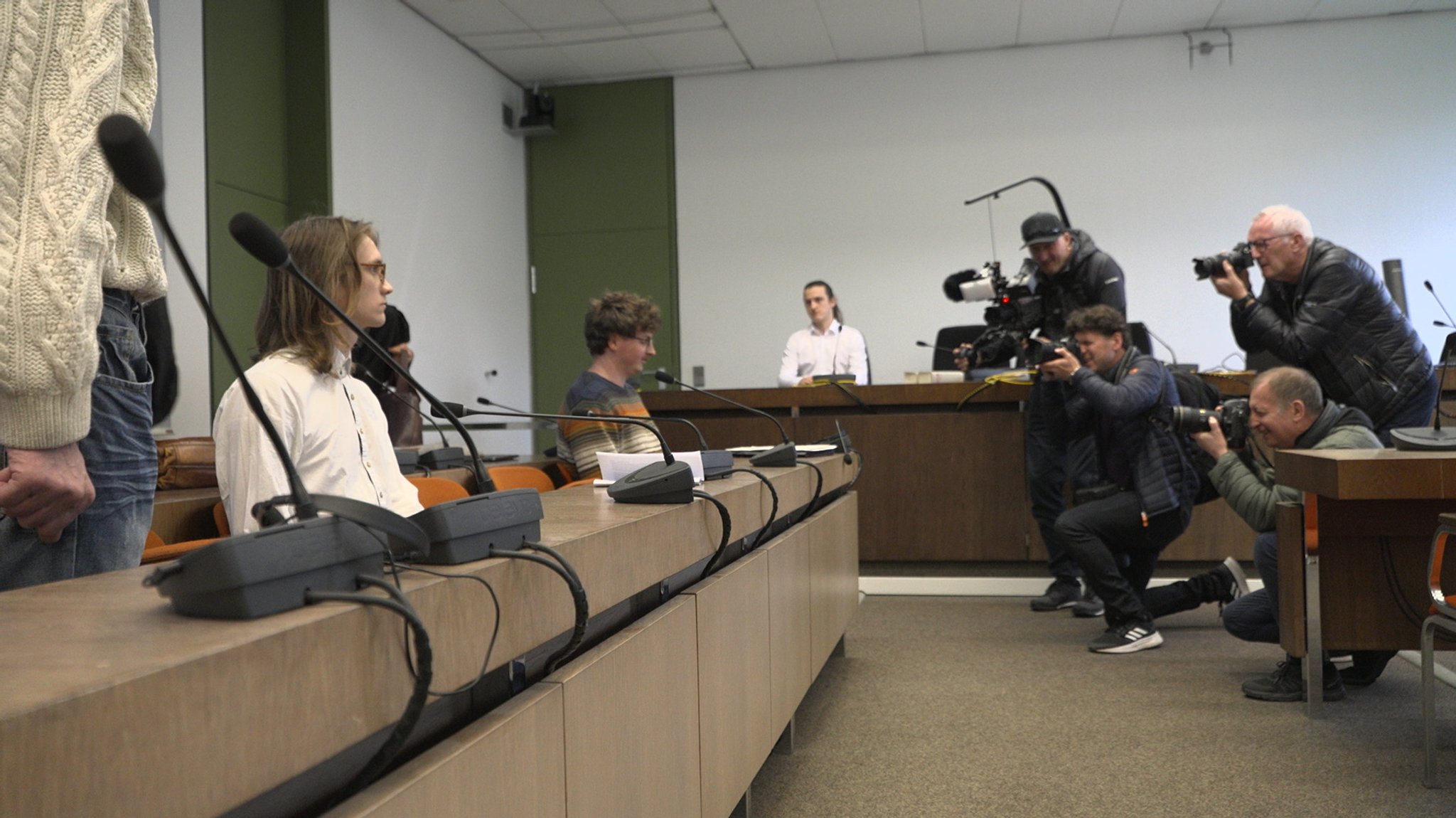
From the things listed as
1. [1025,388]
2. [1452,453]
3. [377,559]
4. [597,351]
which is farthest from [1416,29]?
[377,559]

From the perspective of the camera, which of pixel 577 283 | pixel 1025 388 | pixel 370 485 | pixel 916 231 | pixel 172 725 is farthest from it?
pixel 577 283

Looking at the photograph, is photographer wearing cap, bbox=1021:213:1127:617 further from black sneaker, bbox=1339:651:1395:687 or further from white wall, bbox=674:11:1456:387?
white wall, bbox=674:11:1456:387

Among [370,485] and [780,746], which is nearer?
[370,485]

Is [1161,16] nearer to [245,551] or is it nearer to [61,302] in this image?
[61,302]

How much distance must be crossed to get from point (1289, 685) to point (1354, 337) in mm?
1133

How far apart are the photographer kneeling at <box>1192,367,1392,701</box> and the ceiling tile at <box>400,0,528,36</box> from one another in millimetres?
4663

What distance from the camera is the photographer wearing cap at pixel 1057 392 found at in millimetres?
4051

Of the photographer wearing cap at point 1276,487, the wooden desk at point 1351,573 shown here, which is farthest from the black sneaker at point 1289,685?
the wooden desk at point 1351,573

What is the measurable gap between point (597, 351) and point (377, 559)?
8.04 ft

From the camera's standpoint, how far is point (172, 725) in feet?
→ 1.66

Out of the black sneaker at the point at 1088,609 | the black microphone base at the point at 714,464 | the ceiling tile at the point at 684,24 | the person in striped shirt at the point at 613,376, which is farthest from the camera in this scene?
the ceiling tile at the point at 684,24

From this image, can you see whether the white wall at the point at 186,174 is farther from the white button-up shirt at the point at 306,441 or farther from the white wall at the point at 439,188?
the white button-up shirt at the point at 306,441

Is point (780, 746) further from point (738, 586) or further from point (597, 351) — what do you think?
point (597, 351)

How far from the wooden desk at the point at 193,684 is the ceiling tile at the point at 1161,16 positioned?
20.9 feet
